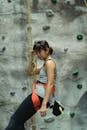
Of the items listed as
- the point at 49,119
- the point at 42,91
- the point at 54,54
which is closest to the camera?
the point at 42,91

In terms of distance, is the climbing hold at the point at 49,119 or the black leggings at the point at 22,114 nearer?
the black leggings at the point at 22,114

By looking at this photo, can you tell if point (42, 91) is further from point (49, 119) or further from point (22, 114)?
point (49, 119)

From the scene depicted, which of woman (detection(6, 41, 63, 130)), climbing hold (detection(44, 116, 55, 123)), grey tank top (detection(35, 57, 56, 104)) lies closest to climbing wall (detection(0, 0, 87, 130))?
climbing hold (detection(44, 116, 55, 123))

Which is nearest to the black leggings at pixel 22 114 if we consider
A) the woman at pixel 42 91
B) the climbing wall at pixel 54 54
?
the woman at pixel 42 91

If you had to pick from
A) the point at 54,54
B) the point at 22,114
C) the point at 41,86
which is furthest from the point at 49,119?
the point at 41,86

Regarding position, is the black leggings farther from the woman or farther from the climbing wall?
the climbing wall

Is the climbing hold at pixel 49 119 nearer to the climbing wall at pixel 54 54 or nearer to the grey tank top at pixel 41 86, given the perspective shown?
the climbing wall at pixel 54 54

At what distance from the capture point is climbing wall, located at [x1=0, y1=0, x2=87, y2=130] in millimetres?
10438

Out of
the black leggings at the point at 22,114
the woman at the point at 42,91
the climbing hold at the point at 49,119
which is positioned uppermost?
the woman at the point at 42,91

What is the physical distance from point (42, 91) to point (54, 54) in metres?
1.86

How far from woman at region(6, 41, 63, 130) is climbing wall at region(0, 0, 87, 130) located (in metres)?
1.70

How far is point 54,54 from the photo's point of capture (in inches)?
414

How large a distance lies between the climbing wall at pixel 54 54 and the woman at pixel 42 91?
1.70m

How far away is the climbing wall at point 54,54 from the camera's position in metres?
10.4
